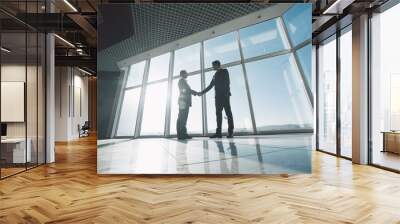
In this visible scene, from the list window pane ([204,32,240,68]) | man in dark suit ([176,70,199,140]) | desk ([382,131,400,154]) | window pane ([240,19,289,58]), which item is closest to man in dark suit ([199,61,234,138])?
window pane ([204,32,240,68])

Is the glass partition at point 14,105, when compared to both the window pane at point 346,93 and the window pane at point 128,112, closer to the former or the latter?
the window pane at point 128,112

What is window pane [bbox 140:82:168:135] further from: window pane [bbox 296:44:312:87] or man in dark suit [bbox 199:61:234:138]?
window pane [bbox 296:44:312:87]

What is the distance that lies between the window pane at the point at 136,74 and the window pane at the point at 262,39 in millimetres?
1685

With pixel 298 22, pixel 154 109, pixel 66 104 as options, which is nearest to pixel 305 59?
pixel 298 22

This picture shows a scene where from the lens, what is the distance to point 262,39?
556 cm

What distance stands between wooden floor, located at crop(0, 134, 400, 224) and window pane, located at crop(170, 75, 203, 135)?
2.72ft

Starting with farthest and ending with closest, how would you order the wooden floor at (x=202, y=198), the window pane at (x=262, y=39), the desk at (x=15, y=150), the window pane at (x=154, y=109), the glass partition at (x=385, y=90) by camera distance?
the glass partition at (x=385, y=90) → the desk at (x=15, y=150) → the window pane at (x=154, y=109) → the window pane at (x=262, y=39) → the wooden floor at (x=202, y=198)

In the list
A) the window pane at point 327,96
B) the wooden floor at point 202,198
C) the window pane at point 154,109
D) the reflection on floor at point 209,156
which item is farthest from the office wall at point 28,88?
the window pane at point 327,96

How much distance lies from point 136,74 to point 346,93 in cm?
514

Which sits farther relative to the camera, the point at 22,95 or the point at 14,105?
the point at 22,95

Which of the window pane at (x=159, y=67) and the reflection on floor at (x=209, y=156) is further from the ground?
the window pane at (x=159, y=67)

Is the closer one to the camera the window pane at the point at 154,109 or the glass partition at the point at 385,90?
the window pane at the point at 154,109

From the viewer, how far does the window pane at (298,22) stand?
5.57 metres

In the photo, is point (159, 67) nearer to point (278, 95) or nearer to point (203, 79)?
point (203, 79)
